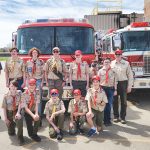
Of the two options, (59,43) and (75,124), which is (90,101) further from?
(59,43)

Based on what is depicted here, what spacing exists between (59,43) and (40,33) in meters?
0.60

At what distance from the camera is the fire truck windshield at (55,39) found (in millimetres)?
9688

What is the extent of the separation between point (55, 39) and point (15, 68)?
5.85ft

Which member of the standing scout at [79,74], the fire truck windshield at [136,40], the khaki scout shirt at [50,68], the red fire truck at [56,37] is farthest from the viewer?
the fire truck windshield at [136,40]

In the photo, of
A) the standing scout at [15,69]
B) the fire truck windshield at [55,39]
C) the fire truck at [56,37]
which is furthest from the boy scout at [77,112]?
the fire truck windshield at [55,39]

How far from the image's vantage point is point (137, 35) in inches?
446

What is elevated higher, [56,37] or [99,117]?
[56,37]

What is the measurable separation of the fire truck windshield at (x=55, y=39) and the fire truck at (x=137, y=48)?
5.30ft

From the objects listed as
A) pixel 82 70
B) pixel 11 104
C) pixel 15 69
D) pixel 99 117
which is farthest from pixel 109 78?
pixel 11 104

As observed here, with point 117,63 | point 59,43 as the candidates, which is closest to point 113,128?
point 117,63

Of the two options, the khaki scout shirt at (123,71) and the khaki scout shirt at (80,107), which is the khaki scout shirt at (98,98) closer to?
the khaki scout shirt at (80,107)

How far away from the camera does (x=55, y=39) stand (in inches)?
384

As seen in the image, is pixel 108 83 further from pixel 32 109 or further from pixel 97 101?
pixel 32 109

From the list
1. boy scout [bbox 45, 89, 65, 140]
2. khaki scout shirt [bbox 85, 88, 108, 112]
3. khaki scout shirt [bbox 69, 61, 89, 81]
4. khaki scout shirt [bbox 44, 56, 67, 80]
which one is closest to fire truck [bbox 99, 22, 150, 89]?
khaki scout shirt [bbox 69, 61, 89, 81]
